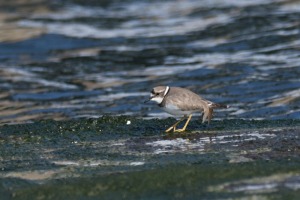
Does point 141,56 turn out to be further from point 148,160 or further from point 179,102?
point 148,160

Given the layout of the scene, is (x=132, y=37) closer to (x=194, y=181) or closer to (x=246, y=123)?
(x=246, y=123)

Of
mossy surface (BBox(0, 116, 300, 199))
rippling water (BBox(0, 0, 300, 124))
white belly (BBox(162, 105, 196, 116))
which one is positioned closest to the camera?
mossy surface (BBox(0, 116, 300, 199))

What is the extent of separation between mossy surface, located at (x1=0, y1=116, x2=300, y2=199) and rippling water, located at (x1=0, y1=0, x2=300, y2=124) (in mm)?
2615

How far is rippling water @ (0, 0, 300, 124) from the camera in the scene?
46.9ft

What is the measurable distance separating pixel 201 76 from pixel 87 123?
237 inches

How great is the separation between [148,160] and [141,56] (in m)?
10.9

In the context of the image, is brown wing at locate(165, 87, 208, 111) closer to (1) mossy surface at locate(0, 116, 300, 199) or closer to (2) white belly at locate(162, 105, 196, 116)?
(2) white belly at locate(162, 105, 196, 116)

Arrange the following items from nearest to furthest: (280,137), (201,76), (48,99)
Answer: (280,137)
(48,99)
(201,76)

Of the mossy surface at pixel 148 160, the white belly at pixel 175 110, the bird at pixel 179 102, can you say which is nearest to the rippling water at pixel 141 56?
the mossy surface at pixel 148 160

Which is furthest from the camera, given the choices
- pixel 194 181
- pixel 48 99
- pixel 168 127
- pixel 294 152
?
pixel 48 99

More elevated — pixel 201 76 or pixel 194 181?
pixel 194 181

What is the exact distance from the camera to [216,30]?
70.2ft

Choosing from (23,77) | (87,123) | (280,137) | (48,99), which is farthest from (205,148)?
(23,77)

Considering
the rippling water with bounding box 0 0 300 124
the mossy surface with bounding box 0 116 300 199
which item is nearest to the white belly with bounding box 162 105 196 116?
the mossy surface with bounding box 0 116 300 199
